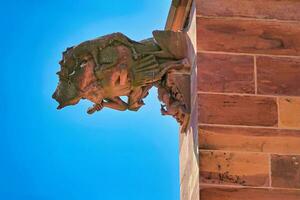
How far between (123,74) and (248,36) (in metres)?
0.89

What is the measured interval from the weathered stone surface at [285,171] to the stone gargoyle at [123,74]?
0.77m

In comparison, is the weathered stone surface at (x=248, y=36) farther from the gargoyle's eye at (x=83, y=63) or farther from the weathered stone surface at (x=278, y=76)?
the gargoyle's eye at (x=83, y=63)

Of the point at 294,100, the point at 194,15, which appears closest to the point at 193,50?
the point at 194,15

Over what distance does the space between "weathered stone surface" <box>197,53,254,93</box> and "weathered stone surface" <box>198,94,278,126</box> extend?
0.21ft

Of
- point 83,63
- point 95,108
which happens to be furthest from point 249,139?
point 83,63

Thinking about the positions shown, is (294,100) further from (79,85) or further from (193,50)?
(79,85)

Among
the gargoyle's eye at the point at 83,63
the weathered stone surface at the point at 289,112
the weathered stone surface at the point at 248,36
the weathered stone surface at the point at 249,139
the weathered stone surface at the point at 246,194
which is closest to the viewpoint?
the weathered stone surface at the point at 246,194

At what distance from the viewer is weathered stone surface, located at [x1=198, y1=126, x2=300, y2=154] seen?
18.6 ft

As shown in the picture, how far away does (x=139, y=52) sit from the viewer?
20.2 feet

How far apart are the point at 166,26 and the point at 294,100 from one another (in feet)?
4.40

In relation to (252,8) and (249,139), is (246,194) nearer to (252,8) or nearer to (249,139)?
(249,139)

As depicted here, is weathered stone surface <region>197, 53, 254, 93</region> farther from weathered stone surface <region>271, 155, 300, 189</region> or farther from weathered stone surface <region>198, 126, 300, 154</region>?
weathered stone surface <region>271, 155, 300, 189</region>

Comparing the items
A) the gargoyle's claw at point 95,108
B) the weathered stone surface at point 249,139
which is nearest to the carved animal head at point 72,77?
the gargoyle's claw at point 95,108

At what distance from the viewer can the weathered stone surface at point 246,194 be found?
5.50 m
